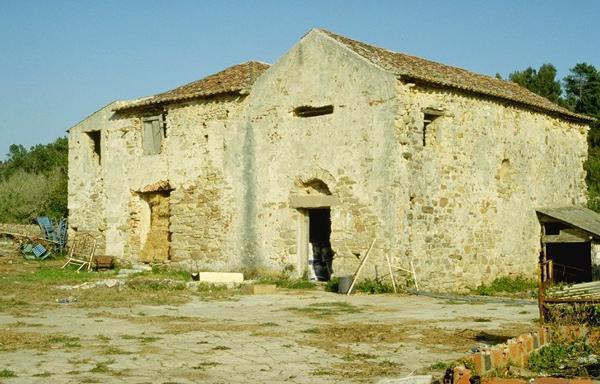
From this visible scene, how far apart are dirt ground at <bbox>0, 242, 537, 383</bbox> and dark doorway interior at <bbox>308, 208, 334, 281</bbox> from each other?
238 cm

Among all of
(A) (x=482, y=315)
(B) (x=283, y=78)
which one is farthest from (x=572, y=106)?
(A) (x=482, y=315)

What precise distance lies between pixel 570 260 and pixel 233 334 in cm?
1562

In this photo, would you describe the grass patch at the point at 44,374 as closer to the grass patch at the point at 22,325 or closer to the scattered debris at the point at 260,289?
the grass patch at the point at 22,325

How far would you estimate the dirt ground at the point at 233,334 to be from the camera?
8016 mm

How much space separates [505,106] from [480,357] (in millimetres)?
15285

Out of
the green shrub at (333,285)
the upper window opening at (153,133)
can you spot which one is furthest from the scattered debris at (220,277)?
the upper window opening at (153,133)

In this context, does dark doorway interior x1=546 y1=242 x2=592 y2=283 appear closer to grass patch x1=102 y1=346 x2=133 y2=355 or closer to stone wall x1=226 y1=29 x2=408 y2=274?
stone wall x1=226 y1=29 x2=408 y2=274

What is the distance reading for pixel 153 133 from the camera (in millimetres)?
23016

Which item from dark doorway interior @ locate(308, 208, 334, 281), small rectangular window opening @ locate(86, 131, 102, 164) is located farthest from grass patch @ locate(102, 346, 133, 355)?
small rectangular window opening @ locate(86, 131, 102, 164)

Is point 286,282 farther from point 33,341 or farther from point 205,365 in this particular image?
point 205,365

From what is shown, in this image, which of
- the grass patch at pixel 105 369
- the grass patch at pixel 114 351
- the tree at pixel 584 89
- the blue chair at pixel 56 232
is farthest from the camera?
the tree at pixel 584 89

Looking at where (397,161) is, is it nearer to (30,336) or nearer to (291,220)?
(291,220)

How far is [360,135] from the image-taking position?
18.2 m

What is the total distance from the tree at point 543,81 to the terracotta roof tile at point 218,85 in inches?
998
